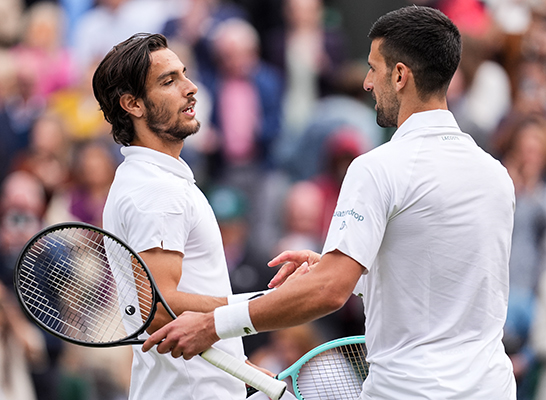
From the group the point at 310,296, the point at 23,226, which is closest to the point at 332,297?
the point at 310,296

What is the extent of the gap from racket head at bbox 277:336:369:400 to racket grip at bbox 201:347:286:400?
35cm

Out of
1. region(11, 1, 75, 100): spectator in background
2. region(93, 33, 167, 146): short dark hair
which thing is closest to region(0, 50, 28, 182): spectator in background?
region(11, 1, 75, 100): spectator in background

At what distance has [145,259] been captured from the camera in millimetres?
3117

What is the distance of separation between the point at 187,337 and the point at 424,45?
1.31m

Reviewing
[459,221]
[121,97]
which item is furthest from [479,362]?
[121,97]

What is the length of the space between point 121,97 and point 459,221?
4.82 feet

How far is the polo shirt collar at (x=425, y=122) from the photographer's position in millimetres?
2865

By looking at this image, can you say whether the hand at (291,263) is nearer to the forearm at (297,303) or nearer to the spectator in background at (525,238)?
the forearm at (297,303)

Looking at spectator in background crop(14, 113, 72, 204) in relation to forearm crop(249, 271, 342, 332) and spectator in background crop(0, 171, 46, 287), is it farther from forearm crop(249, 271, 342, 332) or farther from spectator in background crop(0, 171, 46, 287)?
forearm crop(249, 271, 342, 332)

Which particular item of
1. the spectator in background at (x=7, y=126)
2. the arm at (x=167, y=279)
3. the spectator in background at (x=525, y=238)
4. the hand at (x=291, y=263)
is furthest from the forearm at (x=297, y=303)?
the spectator in background at (x=7, y=126)

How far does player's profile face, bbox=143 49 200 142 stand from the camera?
3.41m

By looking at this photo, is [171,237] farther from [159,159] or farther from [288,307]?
[288,307]

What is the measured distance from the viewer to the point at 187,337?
2.96m

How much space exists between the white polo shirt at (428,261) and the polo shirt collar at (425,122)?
0.04 m
